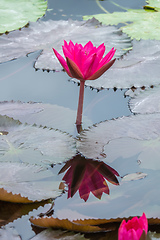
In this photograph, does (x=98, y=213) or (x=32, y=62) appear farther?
(x=32, y=62)

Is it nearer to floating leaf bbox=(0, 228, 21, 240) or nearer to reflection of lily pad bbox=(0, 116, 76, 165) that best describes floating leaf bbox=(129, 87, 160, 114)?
reflection of lily pad bbox=(0, 116, 76, 165)

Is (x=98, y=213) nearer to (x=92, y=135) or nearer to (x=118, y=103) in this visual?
(x=92, y=135)

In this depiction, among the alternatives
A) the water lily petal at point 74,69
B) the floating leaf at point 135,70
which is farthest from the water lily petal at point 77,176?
the floating leaf at point 135,70

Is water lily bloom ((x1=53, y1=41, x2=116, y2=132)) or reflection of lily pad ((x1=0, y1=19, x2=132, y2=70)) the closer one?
water lily bloom ((x1=53, y1=41, x2=116, y2=132))

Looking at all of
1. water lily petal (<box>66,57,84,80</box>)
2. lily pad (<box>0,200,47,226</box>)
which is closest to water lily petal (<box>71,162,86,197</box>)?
lily pad (<box>0,200,47,226</box>)

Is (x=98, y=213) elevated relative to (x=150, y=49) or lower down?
lower down

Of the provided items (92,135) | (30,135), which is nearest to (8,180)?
(30,135)

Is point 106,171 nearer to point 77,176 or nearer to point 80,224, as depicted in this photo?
point 77,176
